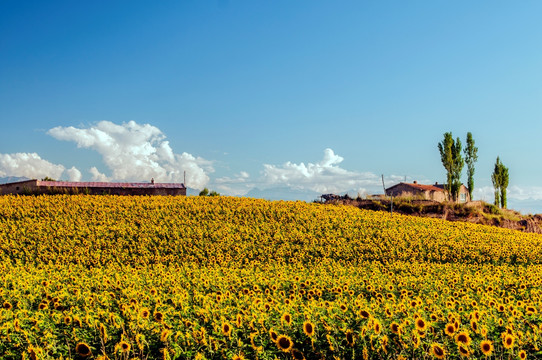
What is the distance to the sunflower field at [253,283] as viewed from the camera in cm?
483

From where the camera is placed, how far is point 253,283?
9.47m

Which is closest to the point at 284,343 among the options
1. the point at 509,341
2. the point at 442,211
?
the point at 509,341

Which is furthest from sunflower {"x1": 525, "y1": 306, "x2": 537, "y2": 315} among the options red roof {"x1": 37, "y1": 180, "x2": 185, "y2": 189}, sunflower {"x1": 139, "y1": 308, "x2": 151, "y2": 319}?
red roof {"x1": 37, "y1": 180, "x2": 185, "y2": 189}

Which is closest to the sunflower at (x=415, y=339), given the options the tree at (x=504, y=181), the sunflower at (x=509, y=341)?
the sunflower at (x=509, y=341)

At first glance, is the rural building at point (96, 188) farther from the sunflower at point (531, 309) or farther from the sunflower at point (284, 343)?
the sunflower at point (531, 309)

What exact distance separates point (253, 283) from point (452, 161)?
42916mm

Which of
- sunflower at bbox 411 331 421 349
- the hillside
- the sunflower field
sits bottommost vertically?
the sunflower field

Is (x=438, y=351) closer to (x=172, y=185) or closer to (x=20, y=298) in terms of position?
(x=20, y=298)

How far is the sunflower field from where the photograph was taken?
483 centimetres

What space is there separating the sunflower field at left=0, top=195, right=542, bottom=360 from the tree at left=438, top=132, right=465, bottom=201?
71.6 feet

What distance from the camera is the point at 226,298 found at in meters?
6.86

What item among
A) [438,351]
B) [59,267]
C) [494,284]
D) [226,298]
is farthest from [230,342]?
[59,267]

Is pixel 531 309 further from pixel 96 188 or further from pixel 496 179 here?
pixel 496 179

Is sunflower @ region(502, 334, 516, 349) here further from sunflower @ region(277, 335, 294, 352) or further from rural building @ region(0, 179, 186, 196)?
rural building @ region(0, 179, 186, 196)
